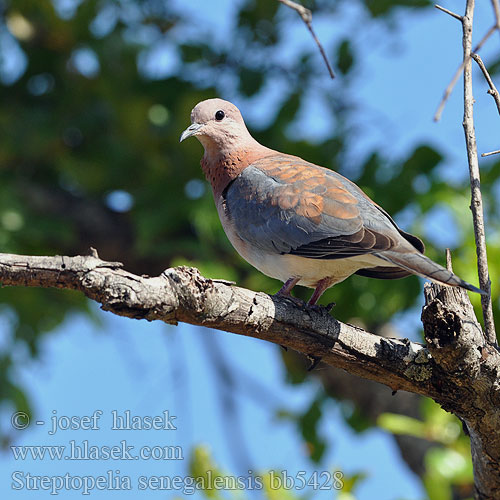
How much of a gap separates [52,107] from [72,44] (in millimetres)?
490

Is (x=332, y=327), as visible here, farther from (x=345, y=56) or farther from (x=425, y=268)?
(x=345, y=56)

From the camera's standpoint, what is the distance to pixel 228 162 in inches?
136

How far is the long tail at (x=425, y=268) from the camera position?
2.33m

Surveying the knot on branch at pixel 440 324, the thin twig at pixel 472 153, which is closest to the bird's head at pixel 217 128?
the thin twig at pixel 472 153

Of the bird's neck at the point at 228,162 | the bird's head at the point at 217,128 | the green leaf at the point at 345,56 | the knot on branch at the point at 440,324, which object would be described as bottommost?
the knot on branch at the point at 440,324

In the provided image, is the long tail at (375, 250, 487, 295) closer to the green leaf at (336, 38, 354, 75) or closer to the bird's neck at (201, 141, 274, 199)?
the bird's neck at (201, 141, 274, 199)

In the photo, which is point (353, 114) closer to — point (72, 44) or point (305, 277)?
point (72, 44)

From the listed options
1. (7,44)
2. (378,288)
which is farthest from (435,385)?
(7,44)

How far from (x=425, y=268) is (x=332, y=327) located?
38cm

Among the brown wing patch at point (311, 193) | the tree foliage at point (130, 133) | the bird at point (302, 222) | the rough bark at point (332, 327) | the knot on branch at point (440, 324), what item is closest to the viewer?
the rough bark at point (332, 327)

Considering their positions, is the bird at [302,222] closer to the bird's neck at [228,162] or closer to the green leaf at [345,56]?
the bird's neck at [228,162]

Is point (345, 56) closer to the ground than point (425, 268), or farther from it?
farther from it

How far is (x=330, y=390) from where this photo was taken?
213 inches

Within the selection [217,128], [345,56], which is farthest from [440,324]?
[345,56]
